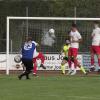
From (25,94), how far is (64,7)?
33441 mm

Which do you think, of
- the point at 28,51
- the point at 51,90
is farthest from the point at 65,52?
the point at 51,90

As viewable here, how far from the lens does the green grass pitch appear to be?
13922mm

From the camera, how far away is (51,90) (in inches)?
619

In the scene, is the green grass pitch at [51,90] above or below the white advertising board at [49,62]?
below

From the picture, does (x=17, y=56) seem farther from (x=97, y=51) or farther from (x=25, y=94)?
(x=25, y=94)

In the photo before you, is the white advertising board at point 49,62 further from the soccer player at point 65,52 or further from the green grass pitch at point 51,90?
the green grass pitch at point 51,90

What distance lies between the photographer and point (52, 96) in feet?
46.4

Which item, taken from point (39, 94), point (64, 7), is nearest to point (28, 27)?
point (39, 94)

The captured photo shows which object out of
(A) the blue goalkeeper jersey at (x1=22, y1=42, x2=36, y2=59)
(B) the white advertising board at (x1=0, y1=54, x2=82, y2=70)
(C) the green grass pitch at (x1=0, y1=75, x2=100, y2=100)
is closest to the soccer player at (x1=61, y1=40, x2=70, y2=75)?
(B) the white advertising board at (x1=0, y1=54, x2=82, y2=70)

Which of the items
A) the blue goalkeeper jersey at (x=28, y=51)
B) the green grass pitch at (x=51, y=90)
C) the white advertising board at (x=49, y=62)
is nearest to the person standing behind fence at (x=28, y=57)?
the blue goalkeeper jersey at (x=28, y=51)

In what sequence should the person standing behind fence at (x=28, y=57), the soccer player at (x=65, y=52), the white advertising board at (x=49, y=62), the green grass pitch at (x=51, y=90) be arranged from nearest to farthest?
the green grass pitch at (x=51, y=90) → the person standing behind fence at (x=28, y=57) → the soccer player at (x=65, y=52) → the white advertising board at (x=49, y=62)

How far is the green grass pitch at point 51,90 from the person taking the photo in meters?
13.9

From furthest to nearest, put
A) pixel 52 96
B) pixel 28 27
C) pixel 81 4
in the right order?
pixel 81 4 → pixel 28 27 → pixel 52 96

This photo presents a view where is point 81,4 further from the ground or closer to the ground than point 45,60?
further from the ground
